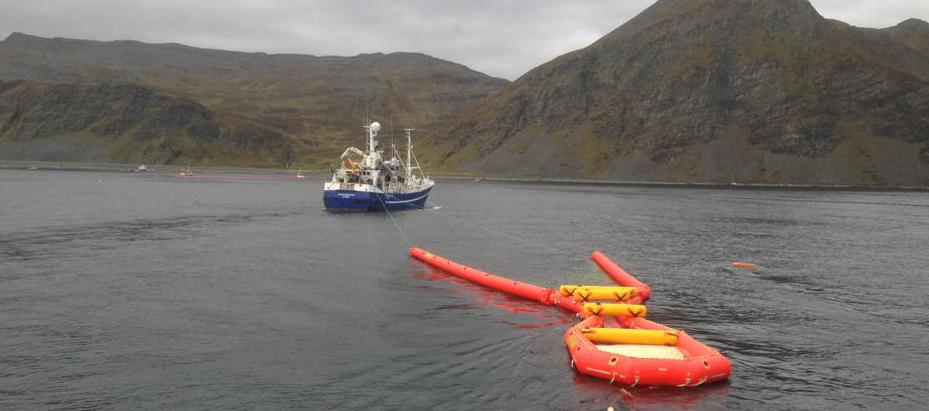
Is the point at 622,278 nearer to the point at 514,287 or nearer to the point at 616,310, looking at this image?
the point at 514,287

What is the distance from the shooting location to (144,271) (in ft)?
146

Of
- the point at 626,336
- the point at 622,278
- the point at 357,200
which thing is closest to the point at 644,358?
the point at 626,336

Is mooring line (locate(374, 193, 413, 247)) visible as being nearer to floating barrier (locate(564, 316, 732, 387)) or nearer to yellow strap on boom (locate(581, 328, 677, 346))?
yellow strap on boom (locate(581, 328, 677, 346))

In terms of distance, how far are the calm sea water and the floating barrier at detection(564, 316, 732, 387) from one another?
2.02 ft

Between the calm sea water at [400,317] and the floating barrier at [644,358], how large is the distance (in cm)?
62

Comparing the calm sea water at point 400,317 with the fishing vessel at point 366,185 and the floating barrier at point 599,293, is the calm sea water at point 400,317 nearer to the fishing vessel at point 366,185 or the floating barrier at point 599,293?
the floating barrier at point 599,293

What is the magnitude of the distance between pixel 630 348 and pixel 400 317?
39.4 feet

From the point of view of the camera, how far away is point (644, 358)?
23.7m

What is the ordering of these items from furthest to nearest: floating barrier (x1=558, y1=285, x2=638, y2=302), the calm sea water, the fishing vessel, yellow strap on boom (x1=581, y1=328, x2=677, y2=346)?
1. the fishing vessel
2. floating barrier (x1=558, y1=285, x2=638, y2=302)
3. yellow strap on boom (x1=581, y1=328, x2=677, y2=346)
4. the calm sea water

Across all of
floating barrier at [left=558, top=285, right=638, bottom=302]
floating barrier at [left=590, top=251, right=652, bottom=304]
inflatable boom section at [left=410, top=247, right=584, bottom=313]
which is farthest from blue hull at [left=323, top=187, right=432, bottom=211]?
floating barrier at [left=558, top=285, right=638, bottom=302]

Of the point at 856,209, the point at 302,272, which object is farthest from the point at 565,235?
the point at 856,209

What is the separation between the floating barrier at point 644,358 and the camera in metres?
23.3

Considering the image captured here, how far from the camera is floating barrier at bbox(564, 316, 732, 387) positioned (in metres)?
23.3

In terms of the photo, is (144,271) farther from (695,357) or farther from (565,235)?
(565,235)
